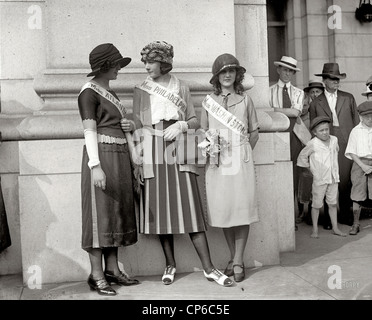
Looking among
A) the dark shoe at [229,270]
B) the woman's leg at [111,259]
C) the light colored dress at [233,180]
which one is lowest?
the dark shoe at [229,270]

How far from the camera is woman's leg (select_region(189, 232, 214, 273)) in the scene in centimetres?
542

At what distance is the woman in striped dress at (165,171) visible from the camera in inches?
211

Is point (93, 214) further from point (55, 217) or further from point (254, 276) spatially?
point (254, 276)

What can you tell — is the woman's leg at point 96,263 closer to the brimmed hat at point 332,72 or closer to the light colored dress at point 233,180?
the light colored dress at point 233,180

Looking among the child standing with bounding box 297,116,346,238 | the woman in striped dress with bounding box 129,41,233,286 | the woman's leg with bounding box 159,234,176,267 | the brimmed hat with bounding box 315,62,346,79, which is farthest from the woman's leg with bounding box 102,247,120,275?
the brimmed hat with bounding box 315,62,346,79

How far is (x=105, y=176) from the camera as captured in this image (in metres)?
5.00

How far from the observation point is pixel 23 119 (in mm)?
5883

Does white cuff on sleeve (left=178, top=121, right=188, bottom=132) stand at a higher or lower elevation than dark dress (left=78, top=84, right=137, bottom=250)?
higher

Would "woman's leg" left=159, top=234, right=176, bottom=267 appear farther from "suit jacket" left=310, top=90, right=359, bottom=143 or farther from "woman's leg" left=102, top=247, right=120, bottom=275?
"suit jacket" left=310, top=90, right=359, bottom=143

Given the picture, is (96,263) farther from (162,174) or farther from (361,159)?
(361,159)

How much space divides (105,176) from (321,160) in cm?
349

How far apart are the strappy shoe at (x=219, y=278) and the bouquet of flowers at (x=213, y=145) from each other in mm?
1055

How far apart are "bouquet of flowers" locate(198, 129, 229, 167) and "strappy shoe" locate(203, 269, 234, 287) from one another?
1055mm

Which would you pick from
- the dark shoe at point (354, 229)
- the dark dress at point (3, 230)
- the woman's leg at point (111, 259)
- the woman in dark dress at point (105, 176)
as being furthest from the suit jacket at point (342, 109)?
the dark dress at point (3, 230)
